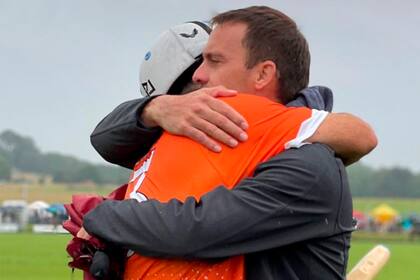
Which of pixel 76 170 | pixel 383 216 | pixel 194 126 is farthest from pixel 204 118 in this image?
pixel 76 170

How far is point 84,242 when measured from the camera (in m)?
3.59

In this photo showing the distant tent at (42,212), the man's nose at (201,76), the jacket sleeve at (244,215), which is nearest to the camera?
the jacket sleeve at (244,215)

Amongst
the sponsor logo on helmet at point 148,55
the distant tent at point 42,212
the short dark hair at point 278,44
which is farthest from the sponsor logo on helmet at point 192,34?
the distant tent at point 42,212

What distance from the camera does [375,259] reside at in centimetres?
506

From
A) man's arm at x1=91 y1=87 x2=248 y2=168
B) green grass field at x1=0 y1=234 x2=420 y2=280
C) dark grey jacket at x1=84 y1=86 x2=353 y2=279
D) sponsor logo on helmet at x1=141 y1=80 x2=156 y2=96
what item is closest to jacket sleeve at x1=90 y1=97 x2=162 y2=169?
man's arm at x1=91 y1=87 x2=248 y2=168

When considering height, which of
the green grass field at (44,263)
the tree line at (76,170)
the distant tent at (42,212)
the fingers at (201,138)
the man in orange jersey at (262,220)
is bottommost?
the tree line at (76,170)

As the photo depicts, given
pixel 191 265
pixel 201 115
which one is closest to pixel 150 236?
pixel 191 265

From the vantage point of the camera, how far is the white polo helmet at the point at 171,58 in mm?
4125

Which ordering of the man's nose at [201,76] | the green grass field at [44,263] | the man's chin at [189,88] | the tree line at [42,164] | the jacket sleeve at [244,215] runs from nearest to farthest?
the jacket sleeve at [244,215]
the man's nose at [201,76]
the man's chin at [189,88]
the green grass field at [44,263]
the tree line at [42,164]

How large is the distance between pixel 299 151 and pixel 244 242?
31 centimetres

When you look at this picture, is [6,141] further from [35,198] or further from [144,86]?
[144,86]

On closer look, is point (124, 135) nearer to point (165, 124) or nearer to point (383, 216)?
point (165, 124)

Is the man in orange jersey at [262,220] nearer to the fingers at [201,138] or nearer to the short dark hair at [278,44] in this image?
the fingers at [201,138]

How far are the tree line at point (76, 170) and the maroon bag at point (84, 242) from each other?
10137 centimetres
